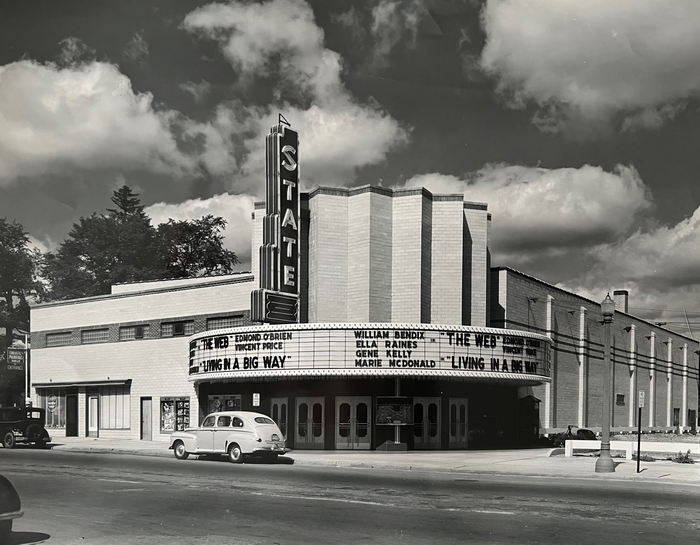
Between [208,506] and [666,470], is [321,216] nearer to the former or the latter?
[666,470]

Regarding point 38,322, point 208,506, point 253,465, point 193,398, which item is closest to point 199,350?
point 193,398

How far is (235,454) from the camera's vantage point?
1172 inches

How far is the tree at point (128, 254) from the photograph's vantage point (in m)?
80.4

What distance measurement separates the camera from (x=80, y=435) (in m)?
50.4

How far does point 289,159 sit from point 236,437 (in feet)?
48.8

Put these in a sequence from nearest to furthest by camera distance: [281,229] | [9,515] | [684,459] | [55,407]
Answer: [9,515] < [684,459] < [281,229] < [55,407]

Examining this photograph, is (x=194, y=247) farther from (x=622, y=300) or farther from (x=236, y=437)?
(x=236, y=437)

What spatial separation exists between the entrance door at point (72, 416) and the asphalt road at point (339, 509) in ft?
89.8

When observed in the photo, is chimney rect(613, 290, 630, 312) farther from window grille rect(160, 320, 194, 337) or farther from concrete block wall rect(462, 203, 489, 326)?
window grille rect(160, 320, 194, 337)

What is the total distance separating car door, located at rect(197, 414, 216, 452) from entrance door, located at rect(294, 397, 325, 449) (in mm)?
7496

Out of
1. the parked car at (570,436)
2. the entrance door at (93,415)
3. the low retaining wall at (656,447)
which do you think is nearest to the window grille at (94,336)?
the entrance door at (93,415)

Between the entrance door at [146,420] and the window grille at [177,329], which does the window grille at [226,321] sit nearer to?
the window grille at [177,329]

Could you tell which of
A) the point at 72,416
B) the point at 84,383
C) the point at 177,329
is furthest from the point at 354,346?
the point at 72,416

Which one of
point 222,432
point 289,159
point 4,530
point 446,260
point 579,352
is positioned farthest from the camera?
point 579,352
